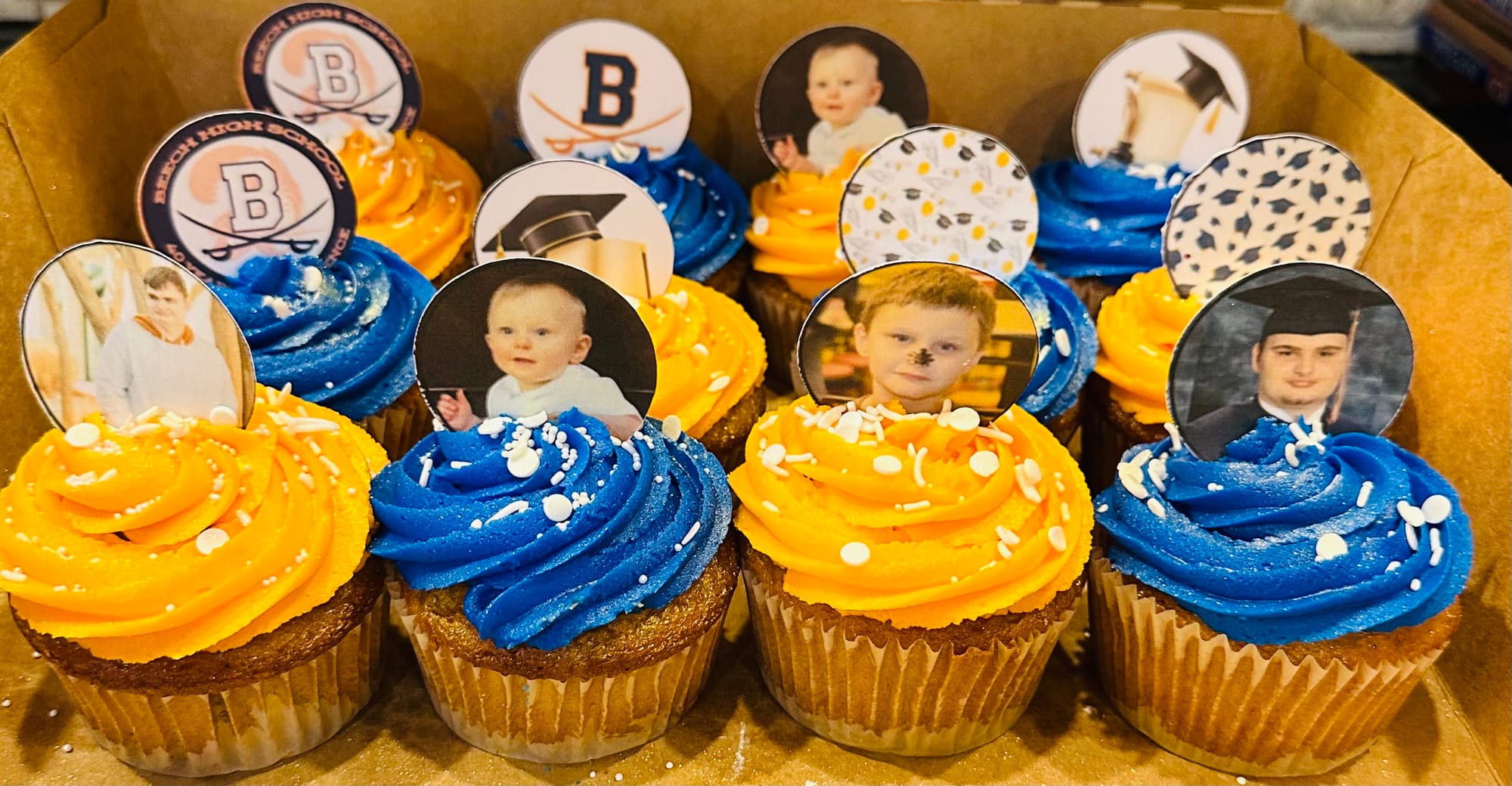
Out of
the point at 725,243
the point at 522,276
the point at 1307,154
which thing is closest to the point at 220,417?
the point at 522,276

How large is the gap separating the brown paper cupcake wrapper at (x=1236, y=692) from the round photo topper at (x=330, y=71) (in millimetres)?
2808

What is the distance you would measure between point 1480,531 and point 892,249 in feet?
5.70

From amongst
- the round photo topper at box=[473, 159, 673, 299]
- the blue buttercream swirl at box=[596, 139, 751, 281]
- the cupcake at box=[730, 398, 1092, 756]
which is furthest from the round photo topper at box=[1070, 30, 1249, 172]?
the round photo topper at box=[473, 159, 673, 299]

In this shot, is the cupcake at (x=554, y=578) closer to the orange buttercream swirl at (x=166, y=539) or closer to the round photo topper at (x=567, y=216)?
the orange buttercream swirl at (x=166, y=539)

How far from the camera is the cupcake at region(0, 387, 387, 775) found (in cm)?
210

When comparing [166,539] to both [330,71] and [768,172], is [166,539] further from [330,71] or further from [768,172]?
[768,172]

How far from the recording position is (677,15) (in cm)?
389

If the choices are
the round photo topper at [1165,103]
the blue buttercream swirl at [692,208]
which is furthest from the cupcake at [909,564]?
the round photo topper at [1165,103]

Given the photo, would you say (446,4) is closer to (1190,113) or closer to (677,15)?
(677,15)

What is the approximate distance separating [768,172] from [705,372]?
1575 mm

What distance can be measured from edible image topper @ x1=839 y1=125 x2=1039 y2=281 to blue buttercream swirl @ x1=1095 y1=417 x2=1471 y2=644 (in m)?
0.94

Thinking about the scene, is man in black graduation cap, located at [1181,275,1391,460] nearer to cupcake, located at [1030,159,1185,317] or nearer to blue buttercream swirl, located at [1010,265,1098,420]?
blue buttercream swirl, located at [1010,265,1098,420]

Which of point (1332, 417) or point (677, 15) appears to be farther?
point (677, 15)

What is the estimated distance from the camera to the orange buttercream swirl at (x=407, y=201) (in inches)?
137
